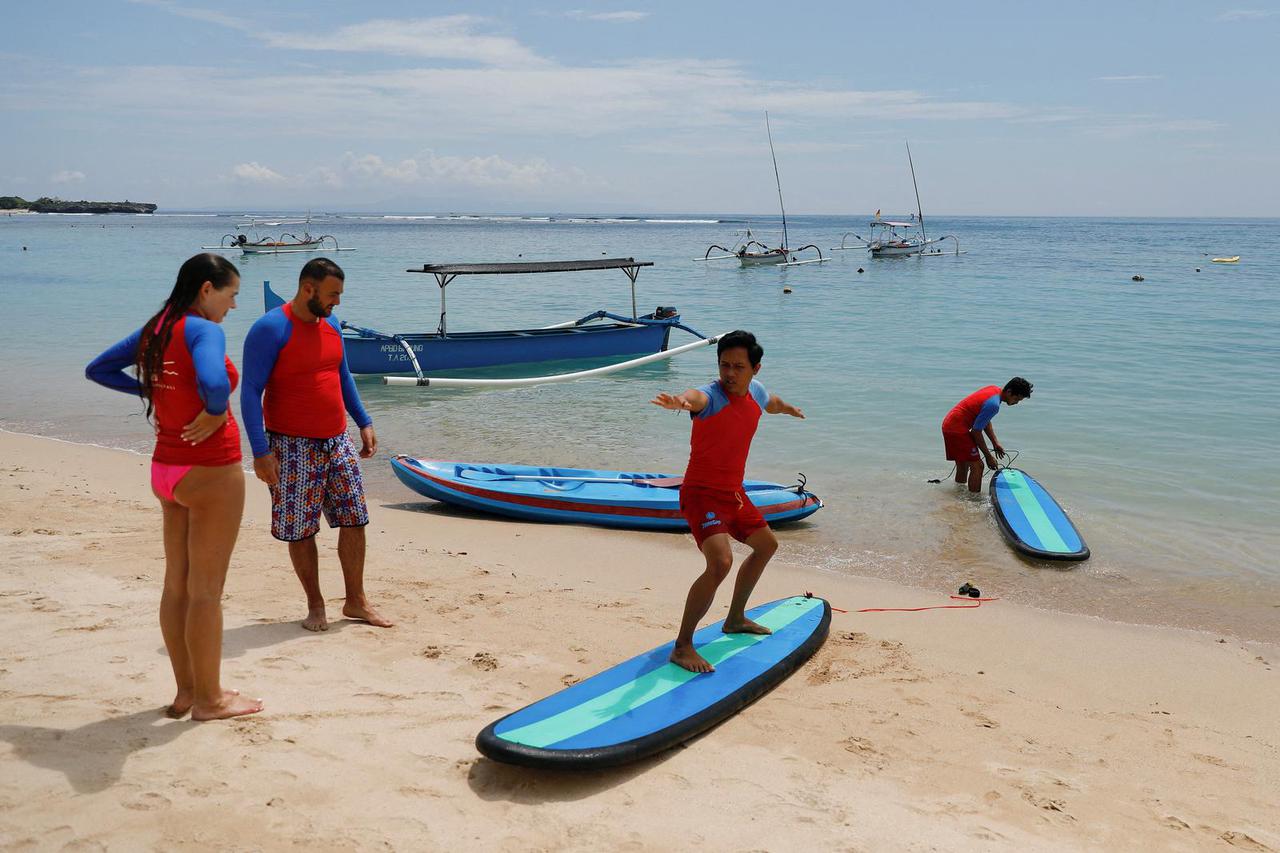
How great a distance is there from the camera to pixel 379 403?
16.0 metres

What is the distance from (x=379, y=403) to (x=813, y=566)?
9.79 metres

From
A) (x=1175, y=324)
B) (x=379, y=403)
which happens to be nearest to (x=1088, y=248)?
(x=1175, y=324)

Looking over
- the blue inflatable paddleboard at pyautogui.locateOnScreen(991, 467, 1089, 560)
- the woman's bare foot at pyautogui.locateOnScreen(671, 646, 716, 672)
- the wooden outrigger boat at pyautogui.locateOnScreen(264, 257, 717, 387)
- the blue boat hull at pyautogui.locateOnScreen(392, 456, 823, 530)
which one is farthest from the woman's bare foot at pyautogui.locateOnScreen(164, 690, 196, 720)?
the wooden outrigger boat at pyautogui.locateOnScreen(264, 257, 717, 387)

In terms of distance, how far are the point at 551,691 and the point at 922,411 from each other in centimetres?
1164

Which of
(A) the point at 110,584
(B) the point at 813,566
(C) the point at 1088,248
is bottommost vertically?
(B) the point at 813,566

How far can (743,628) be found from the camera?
545cm

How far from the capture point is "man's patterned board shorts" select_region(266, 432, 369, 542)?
5.13 m

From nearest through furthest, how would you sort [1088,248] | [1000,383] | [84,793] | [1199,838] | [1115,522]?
[84,793], [1199,838], [1115,522], [1000,383], [1088,248]

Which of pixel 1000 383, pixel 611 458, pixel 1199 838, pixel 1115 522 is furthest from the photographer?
pixel 1000 383

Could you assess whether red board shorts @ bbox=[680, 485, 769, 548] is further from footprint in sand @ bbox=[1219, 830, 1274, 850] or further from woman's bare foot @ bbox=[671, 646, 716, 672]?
footprint in sand @ bbox=[1219, 830, 1274, 850]

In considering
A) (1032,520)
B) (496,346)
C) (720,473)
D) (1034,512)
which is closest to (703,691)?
(720,473)

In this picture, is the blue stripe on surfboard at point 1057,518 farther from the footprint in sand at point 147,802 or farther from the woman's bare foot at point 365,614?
the footprint in sand at point 147,802

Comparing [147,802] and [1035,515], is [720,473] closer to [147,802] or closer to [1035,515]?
[147,802]

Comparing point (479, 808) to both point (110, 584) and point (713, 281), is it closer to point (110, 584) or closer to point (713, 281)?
point (110, 584)
